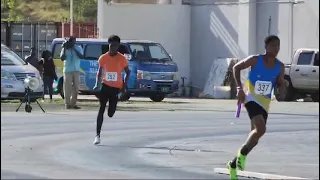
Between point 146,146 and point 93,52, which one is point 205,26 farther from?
point 146,146

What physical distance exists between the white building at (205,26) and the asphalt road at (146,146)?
1288 cm

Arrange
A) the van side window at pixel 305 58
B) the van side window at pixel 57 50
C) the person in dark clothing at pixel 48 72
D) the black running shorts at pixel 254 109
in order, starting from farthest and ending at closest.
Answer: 1. the van side window at pixel 57 50
2. the van side window at pixel 305 58
3. the person in dark clothing at pixel 48 72
4. the black running shorts at pixel 254 109

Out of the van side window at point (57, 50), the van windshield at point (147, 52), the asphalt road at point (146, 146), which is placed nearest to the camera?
the asphalt road at point (146, 146)

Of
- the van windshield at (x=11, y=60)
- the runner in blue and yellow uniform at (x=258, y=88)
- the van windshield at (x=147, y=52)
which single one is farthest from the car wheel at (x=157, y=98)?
the runner in blue and yellow uniform at (x=258, y=88)

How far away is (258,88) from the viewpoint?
12.2m

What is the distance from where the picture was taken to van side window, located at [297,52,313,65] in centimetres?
3384

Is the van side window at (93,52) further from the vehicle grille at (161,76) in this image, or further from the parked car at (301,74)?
the parked car at (301,74)

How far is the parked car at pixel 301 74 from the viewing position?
3344cm

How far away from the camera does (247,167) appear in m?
14.0

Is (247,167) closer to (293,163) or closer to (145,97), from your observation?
(293,163)

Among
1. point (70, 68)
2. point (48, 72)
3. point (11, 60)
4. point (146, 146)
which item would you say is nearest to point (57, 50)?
point (48, 72)

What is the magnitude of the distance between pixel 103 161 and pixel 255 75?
10.5ft

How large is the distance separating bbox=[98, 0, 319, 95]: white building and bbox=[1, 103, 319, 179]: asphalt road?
12875 mm

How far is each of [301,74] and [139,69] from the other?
568 centimetres
